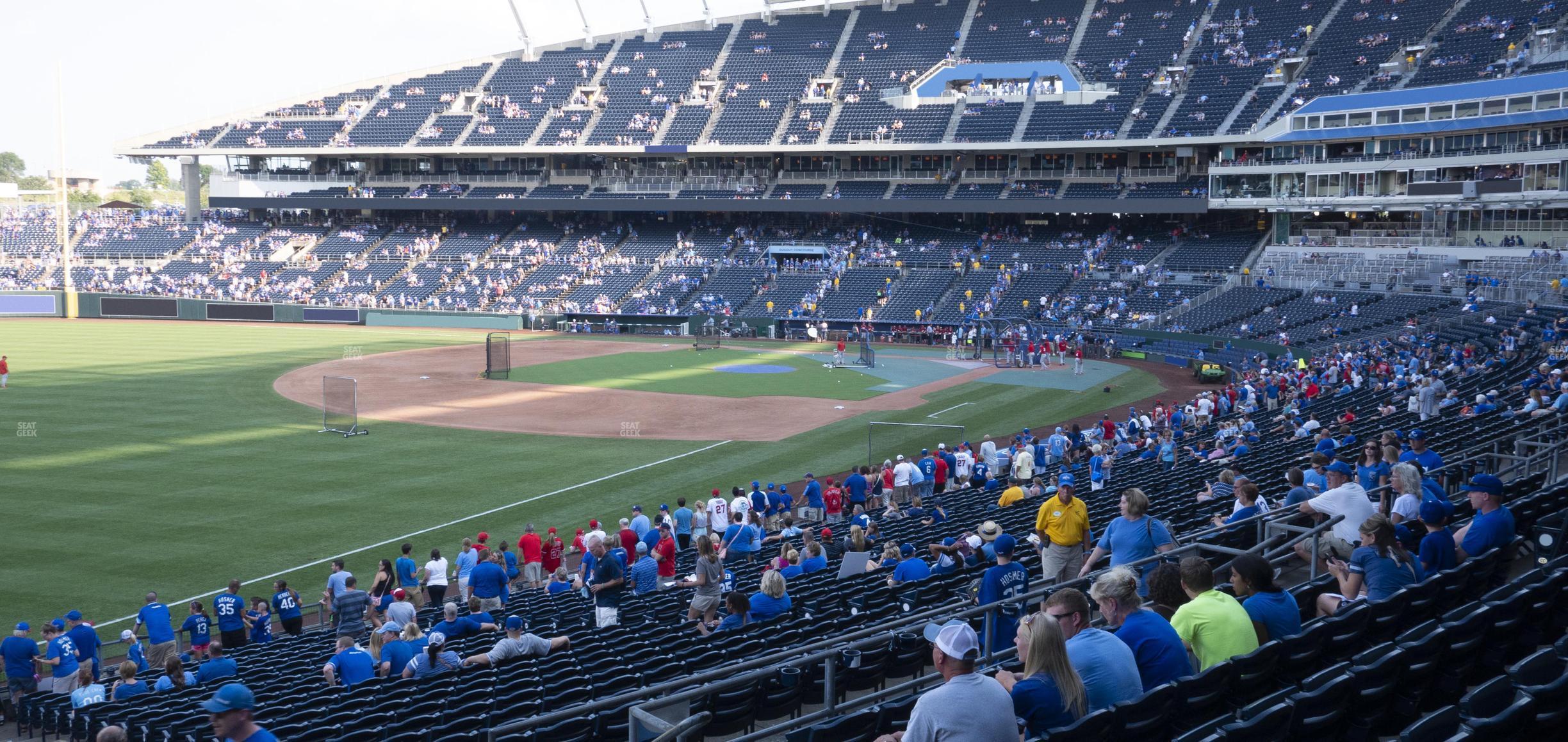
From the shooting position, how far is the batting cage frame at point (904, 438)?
31.6m

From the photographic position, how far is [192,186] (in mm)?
86562

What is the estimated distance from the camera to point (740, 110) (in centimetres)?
7769

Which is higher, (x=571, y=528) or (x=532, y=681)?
(x=532, y=681)

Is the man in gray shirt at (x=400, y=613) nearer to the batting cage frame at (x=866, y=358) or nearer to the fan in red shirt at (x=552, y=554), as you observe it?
the fan in red shirt at (x=552, y=554)

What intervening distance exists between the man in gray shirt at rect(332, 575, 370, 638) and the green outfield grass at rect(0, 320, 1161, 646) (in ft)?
14.8

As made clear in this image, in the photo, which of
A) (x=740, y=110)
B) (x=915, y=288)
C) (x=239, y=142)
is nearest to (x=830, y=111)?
(x=740, y=110)

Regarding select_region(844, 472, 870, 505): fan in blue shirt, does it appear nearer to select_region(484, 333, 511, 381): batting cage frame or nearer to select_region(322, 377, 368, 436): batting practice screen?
select_region(322, 377, 368, 436): batting practice screen

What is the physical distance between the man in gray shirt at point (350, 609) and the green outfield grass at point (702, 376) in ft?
88.9

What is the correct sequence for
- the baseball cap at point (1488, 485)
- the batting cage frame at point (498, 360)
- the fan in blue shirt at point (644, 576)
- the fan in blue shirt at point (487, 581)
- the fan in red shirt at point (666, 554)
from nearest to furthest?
1. the baseball cap at point (1488, 485)
2. the fan in blue shirt at point (487, 581)
3. the fan in blue shirt at point (644, 576)
4. the fan in red shirt at point (666, 554)
5. the batting cage frame at point (498, 360)

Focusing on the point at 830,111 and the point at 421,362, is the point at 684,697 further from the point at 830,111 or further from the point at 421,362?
the point at 830,111

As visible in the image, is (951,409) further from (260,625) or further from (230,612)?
(230,612)

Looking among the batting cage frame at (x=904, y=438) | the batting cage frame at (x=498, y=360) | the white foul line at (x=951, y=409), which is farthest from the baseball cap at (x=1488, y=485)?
the batting cage frame at (x=498, y=360)

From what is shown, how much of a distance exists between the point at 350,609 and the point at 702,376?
1280 inches

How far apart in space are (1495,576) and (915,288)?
56543 mm
